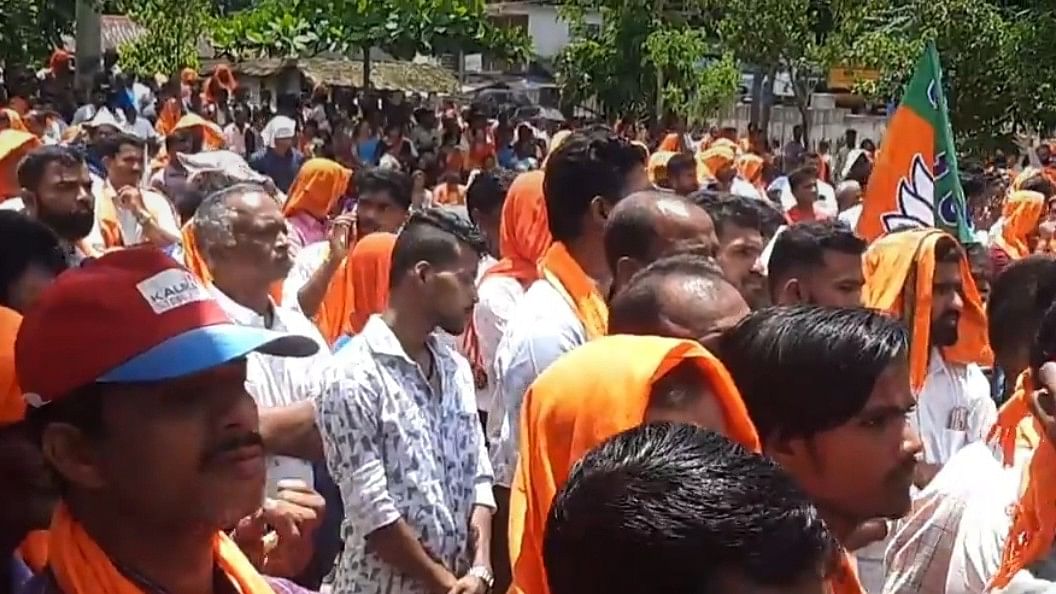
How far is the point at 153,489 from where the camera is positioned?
2.04m

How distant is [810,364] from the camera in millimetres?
2555

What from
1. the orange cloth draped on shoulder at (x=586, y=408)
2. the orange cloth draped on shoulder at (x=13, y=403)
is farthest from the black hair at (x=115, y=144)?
the orange cloth draped on shoulder at (x=586, y=408)

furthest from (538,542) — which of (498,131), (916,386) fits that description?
(498,131)

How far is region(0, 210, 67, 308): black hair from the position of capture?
12.0ft

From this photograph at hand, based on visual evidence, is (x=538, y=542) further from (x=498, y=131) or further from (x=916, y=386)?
(x=498, y=131)

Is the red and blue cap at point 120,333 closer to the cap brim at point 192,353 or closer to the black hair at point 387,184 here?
the cap brim at point 192,353

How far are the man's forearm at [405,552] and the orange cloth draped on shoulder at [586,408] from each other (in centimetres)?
101

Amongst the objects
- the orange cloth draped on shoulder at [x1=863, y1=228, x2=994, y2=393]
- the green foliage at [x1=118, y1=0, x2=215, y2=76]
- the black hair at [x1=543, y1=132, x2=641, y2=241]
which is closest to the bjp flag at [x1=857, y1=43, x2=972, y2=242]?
the orange cloth draped on shoulder at [x1=863, y1=228, x2=994, y2=393]

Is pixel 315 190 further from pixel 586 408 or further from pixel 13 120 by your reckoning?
pixel 586 408

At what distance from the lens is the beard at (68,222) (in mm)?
5613

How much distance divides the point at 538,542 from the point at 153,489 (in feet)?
2.28

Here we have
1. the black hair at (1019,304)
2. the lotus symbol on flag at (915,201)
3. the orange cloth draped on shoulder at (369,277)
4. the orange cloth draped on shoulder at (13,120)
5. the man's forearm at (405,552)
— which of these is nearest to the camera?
the man's forearm at (405,552)

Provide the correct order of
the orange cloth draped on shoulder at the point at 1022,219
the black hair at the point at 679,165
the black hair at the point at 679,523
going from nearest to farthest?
the black hair at the point at 679,523, the black hair at the point at 679,165, the orange cloth draped on shoulder at the point at 1022,219

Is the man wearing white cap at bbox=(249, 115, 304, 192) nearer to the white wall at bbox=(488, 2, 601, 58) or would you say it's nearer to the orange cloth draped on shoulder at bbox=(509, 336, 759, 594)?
the orange cloth draped on shoulder at bbox=(509, 336, 759, 594)
